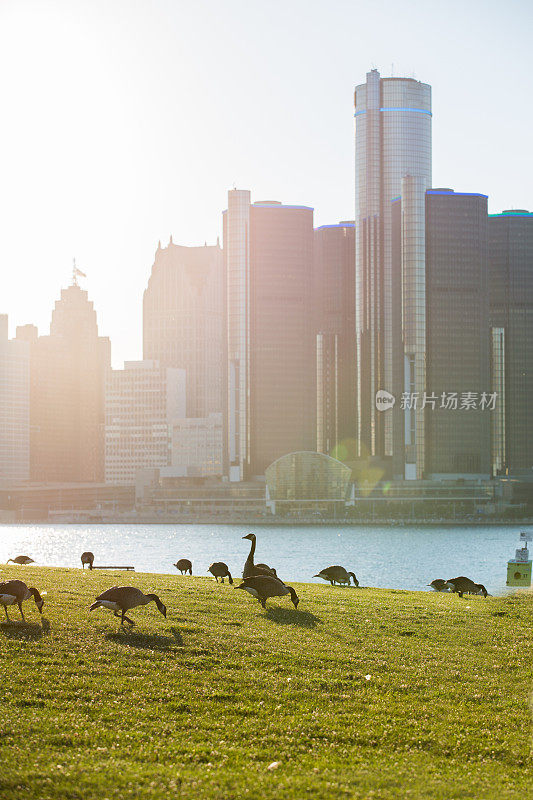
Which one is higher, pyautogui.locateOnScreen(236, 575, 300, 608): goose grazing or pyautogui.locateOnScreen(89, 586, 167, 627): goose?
pyautogui.locateOnScreen(89, 586, 167, 627): goose

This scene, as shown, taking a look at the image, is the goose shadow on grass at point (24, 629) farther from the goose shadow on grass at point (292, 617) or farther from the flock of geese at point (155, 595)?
the goose shadow on grass at point (292, 617)

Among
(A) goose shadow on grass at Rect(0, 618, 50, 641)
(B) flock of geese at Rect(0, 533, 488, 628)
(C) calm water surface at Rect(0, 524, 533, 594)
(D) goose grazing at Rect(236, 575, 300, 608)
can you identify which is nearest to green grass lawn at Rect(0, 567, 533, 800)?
(A) goose shadow on grass at Rect(0, 618, 50, 641)

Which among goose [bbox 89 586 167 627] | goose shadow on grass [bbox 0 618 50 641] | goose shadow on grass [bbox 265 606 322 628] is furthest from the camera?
goose shadow on grass [bbox 265 606 322 628]

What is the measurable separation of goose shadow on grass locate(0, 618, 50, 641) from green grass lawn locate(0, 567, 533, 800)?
0.19 ft

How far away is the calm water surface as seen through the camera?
298 feet

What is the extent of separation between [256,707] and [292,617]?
842 cm

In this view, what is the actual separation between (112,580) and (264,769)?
18175mm

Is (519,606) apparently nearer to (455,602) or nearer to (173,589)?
(455,602)

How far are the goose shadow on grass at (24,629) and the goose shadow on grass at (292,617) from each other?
595cm

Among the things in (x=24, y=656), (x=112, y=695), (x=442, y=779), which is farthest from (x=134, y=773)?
(x=24, y=656)

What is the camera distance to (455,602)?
103 feet

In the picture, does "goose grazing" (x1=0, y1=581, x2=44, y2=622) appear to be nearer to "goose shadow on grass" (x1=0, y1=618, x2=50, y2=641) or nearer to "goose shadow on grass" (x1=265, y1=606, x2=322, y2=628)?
"goose shadow on grass" (x1=0, y1=618, x2=50, y2=641)

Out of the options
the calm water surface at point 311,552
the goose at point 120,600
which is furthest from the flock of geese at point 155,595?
the calm water surface at point 311,552

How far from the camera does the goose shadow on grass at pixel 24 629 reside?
59.5 feet
